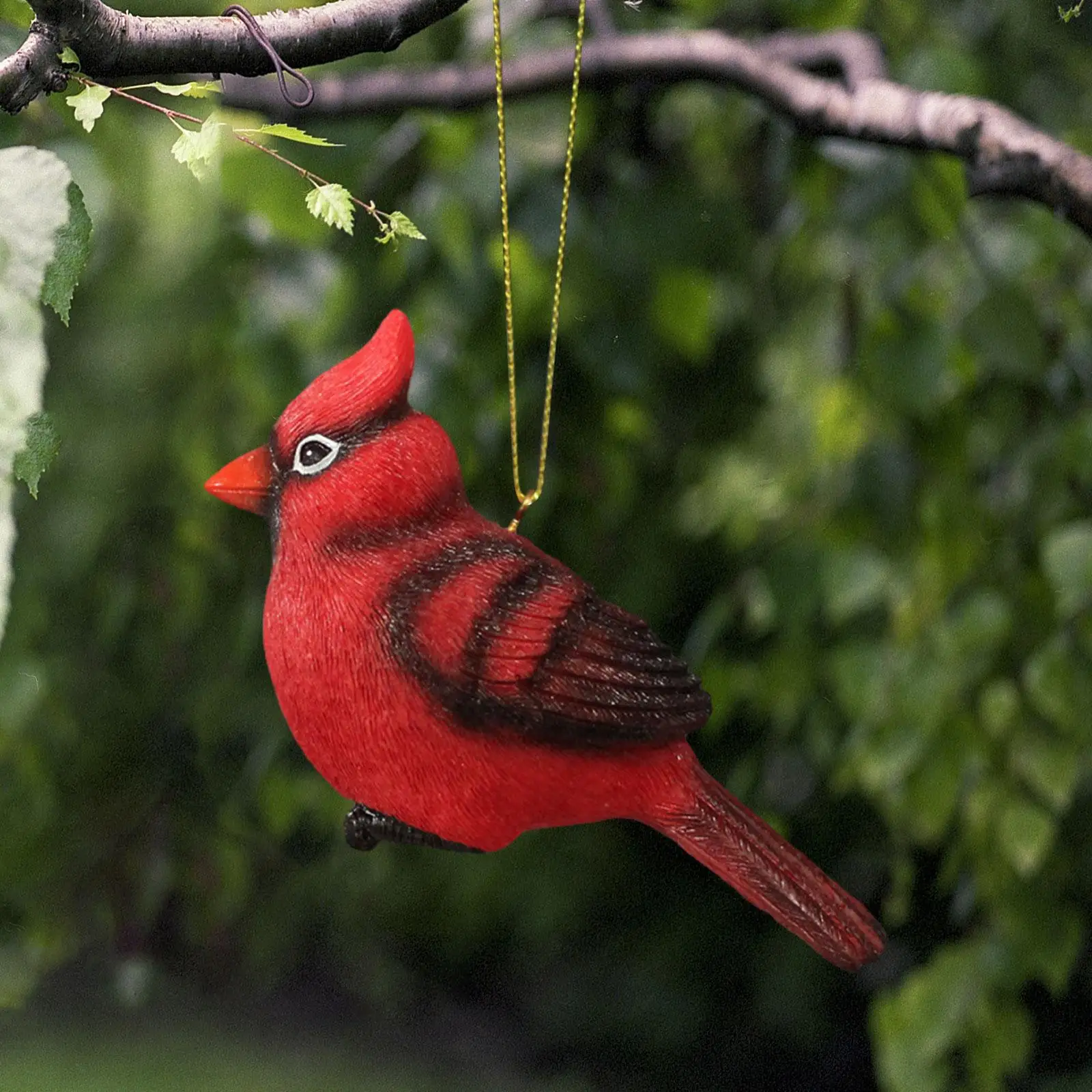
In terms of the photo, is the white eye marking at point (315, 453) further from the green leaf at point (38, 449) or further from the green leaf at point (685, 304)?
the green leaf at point (685, 304)

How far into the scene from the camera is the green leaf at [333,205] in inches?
23.1

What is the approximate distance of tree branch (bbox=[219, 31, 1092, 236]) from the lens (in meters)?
0.86

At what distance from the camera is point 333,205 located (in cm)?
59

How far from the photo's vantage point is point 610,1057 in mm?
2559

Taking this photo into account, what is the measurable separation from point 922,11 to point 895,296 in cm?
56

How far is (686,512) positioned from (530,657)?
1.64 meters

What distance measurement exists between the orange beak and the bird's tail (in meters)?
0.26

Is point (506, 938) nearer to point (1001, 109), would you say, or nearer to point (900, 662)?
point (900, 662)

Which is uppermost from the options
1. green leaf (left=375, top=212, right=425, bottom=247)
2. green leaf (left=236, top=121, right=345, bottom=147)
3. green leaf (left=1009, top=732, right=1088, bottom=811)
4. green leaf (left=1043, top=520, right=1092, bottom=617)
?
green leaf (left=236, top=121, right=345, bottom=147)

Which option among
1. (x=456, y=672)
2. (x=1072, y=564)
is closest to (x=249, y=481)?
(x=456, y=672)

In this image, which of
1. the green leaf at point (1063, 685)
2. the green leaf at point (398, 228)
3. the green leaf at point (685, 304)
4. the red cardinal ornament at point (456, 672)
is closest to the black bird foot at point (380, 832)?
the red cardinal ornament at point (456, 672)

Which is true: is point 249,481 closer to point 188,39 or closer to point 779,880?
point 188,39

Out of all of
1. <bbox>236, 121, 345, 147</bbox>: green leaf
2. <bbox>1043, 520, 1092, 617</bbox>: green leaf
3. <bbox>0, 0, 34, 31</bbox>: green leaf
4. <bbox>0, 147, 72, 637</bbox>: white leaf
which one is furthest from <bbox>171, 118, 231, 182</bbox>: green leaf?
<bbox>1043, 520, 1092, 617</bbox>: green leaf

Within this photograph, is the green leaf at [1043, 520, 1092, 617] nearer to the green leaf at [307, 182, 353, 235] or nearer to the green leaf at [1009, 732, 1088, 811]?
the green leaf at [1009, 732, 1088, 811]
